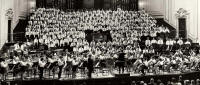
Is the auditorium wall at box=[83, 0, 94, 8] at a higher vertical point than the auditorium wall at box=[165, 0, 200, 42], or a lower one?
higher

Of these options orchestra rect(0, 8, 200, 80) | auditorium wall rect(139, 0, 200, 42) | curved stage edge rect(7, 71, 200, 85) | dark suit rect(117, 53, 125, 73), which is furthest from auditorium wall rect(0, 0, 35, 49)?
auditorium wall rect(139, 0, 200, 42)

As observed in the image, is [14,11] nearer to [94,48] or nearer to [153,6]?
[94,48]

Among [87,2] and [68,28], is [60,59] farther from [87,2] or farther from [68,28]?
[87,2]

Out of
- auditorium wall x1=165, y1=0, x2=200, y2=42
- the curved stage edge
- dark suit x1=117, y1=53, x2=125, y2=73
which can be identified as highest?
auditorium wall x1=165, y1=0, x2=200, y2=42

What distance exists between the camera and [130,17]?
965 inches

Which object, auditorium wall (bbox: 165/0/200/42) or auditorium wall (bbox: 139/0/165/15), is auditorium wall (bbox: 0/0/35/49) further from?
auditorium wall (bbox: 165/0/200/42)

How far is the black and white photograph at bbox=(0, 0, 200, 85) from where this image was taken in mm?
15070

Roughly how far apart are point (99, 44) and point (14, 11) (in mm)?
7325

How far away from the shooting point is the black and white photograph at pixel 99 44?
15.1m

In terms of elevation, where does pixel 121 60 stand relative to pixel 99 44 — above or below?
below

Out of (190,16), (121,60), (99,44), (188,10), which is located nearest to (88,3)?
(188,10)

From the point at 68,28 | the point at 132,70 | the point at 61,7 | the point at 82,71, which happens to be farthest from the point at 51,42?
the point at 61,7

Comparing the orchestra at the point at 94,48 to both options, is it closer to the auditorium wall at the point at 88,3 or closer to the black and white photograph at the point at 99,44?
the black and white photograph at the point at 99,44

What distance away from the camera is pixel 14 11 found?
2328 cm
